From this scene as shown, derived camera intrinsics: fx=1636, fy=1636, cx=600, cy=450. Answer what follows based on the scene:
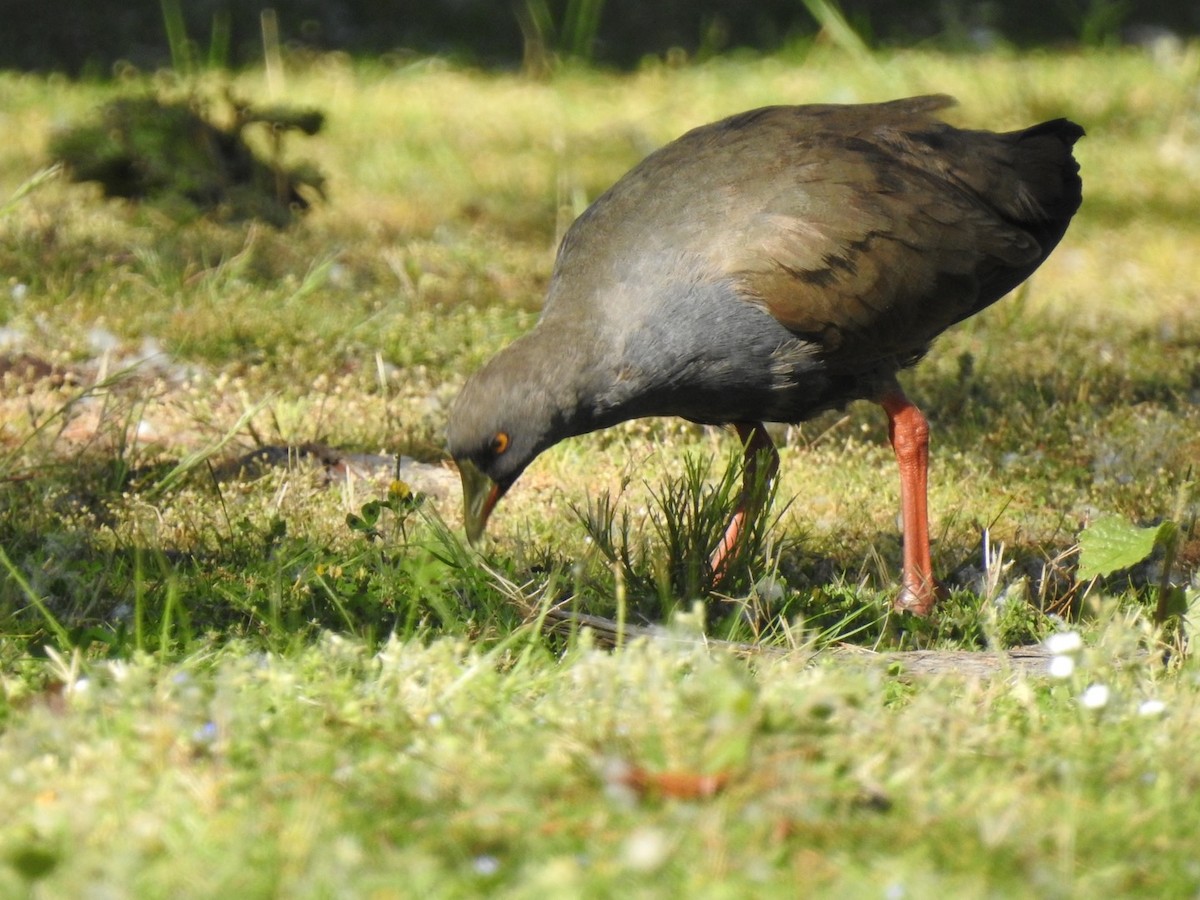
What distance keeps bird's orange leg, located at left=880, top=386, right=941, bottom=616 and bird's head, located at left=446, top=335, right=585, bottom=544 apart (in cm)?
104

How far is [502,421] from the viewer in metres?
4.07

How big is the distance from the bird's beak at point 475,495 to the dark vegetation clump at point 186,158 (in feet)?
11.8

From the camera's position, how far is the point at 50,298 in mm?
6219

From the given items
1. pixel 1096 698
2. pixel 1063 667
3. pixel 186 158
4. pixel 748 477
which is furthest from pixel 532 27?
pixel 1096 698

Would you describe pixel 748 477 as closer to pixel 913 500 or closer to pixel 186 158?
pixel 913 500

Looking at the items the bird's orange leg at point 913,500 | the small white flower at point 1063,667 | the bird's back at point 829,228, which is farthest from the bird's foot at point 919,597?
the small white flower at point 1063,667

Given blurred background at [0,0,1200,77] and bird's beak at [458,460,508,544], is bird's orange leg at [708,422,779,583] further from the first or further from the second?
blurred background at [0,0,1200,77]

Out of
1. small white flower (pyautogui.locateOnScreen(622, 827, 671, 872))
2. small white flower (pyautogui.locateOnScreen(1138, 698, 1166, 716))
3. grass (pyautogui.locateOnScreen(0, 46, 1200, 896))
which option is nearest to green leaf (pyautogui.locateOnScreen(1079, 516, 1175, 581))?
grass (pyautogui.locateOnScreen(0, 46, 1200, 896))

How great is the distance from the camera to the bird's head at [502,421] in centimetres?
408

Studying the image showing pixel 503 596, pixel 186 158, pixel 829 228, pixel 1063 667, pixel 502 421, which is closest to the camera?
pixel 1063 667

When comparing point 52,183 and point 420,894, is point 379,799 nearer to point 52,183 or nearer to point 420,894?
point 420,894

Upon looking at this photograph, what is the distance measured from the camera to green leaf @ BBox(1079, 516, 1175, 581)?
3.68 meters

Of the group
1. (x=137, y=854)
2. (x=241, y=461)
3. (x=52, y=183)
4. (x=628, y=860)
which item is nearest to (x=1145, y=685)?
(x=628, y=860)

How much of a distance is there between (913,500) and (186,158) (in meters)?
4.21
